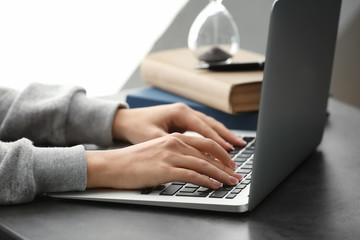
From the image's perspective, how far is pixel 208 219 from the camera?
0.70 metres

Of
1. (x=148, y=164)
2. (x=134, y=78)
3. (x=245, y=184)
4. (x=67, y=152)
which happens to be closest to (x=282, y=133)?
(x=245, y=184)

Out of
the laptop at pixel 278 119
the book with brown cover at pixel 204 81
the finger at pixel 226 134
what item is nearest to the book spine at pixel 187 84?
the book with brown cover at pixel 204 81

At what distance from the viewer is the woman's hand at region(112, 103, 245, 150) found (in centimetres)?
98

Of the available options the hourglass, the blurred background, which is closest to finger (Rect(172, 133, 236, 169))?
the hourglass

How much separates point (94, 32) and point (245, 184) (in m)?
2.06

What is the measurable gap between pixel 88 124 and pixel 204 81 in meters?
0.28

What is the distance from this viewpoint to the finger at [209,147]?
817mm

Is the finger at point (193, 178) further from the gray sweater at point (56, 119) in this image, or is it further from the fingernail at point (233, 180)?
the gray sweater at point (56, 119)

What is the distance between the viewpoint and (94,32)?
270 centimetres

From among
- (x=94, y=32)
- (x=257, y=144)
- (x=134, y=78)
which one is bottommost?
(x=134, y=78)

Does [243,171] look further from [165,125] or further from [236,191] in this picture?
[165,125]

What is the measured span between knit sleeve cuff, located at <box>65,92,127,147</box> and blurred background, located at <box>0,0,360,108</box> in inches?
59.1

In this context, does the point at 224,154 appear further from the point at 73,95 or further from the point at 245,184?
the point at 73,95

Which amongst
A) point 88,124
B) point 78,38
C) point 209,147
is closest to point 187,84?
point 88,124
